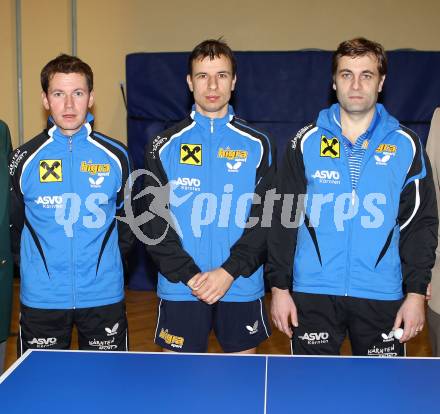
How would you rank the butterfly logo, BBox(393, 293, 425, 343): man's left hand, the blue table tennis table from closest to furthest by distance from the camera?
the blue table tennis table < BBox(393, 293, 425, 343): man's left hand < the butterfly logo

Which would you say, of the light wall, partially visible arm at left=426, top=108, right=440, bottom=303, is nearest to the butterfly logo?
partially visible arm at left=426, top=108, right=440, bottom=303

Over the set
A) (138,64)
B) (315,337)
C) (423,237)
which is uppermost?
(138,64)

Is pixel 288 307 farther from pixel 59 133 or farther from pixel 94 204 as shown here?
pixel 59 133

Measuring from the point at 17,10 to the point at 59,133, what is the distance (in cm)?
460

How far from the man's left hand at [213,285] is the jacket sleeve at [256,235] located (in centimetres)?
3

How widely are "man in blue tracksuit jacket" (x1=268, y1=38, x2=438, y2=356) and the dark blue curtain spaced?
3.42 metres

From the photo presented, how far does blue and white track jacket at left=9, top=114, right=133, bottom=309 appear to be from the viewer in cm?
293

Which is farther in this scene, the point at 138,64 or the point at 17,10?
the point at 17,10

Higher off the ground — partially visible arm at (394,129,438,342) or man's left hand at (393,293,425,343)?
partially visible arm at (394,129,438,342)

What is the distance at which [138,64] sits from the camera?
646 cm

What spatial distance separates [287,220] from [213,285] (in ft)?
1.38

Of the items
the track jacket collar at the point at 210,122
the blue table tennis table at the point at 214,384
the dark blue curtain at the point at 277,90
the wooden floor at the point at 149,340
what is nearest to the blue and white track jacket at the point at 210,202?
the track jacket collar at the point at 210,122

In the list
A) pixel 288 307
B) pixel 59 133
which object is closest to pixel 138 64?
pixel 59 133

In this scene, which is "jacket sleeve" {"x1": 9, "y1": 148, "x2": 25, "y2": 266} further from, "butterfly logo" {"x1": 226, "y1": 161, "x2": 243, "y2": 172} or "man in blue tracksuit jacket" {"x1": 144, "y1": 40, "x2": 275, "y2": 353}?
"butterfly logo" {"x1": 226, "y1": 161, "x2": 243, "y2": 172}
